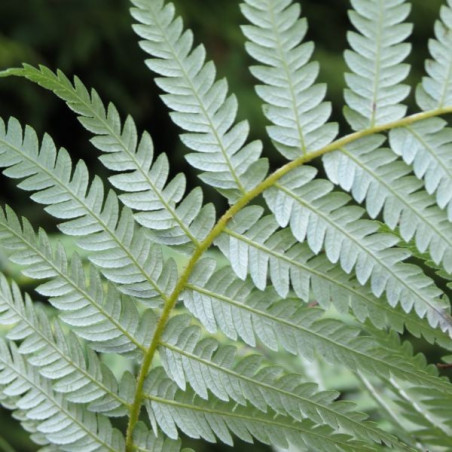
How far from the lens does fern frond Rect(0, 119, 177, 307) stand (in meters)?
0.66

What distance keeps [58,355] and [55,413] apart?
5 cm

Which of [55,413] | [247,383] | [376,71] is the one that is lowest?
[55,413]

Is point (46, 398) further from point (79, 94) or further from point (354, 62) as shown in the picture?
point (354, 62)

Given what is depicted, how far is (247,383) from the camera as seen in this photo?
665 mm

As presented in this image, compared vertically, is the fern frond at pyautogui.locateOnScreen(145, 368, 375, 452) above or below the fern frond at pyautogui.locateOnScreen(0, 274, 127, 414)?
above

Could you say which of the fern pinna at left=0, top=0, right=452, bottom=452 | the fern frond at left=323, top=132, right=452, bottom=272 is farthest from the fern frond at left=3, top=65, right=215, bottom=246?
the fern frond at left=323, top=132, right=452, bottom=272

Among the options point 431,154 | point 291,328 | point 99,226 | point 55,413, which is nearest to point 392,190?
point 431,154

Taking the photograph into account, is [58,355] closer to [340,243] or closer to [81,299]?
[81,299]

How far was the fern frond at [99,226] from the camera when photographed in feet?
2.18

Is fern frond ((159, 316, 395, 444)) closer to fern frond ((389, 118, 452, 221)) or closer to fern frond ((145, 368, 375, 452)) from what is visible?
fern frond ((145, 368, 375, 452))

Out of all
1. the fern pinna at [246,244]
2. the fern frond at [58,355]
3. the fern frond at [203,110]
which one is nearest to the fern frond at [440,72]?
the fern pinna at [246,244]

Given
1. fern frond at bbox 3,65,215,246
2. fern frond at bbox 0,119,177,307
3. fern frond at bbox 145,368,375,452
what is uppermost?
fern frond at bbox 3,65,215,246

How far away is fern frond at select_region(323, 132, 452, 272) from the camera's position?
61cm

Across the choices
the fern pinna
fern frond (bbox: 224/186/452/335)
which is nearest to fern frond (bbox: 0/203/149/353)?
the fern pinna
